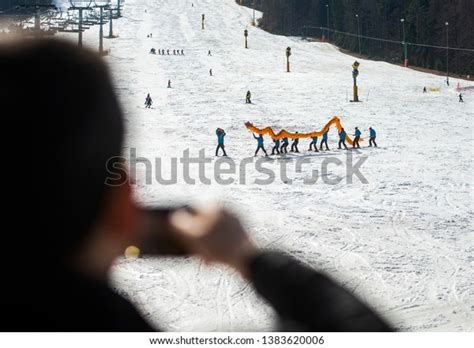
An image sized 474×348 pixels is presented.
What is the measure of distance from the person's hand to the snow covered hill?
23 centimetres

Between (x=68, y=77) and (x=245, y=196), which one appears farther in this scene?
(x=245, y=196)

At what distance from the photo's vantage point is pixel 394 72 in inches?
1742

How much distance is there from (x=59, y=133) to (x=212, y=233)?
0.81m

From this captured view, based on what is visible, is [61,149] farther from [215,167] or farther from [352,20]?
[352,20]

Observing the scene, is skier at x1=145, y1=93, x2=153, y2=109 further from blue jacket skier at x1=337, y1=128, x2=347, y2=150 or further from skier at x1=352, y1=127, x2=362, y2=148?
skier at x1=352, y1=127, x2=362, y2=148

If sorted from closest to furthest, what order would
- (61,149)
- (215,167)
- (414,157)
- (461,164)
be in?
(61,149) < (215,167) < (461,164) < (414,157)

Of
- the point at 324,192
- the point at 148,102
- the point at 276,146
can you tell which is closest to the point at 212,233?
the point at 324,192

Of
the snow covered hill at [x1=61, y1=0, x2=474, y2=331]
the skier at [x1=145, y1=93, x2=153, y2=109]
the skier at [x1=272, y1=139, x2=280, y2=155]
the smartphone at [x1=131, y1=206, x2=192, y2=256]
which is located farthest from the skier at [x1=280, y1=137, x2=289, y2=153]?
the smartphone at [x1=131, y1=206, x2=192, y2=256]

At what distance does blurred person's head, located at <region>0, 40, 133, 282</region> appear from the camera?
1479mm

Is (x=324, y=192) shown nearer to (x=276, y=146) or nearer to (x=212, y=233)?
(x=276, y=146)

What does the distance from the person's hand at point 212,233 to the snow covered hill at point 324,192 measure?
0.23m

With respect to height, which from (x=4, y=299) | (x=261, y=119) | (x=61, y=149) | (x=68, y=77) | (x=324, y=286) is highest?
(x=261, y=119)

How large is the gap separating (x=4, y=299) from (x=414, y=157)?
46.6 ft
